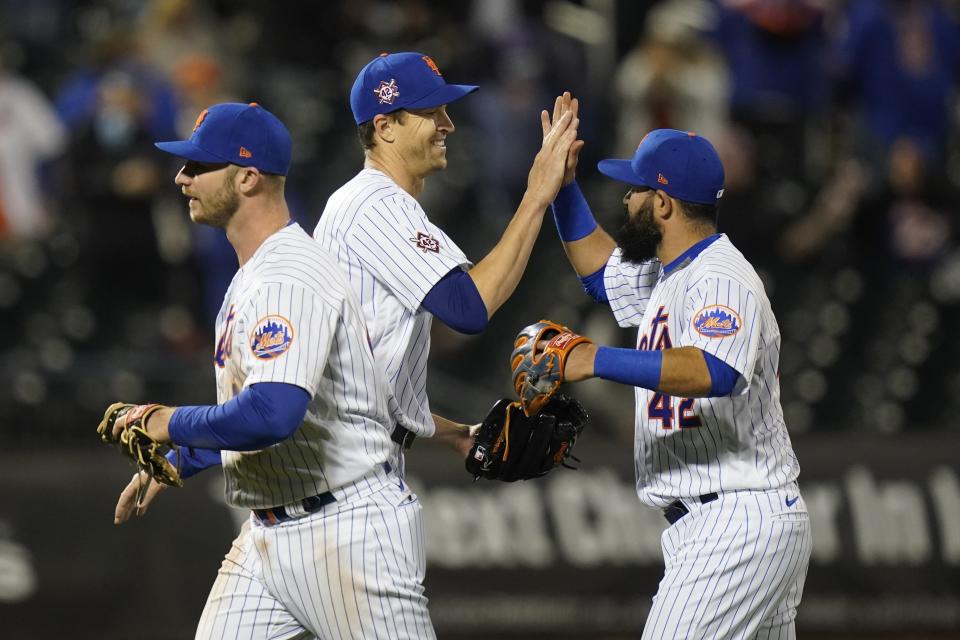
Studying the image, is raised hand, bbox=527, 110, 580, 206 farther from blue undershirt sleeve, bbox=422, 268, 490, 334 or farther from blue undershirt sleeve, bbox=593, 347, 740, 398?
blue undershirt sleeve, bbox=593, 347, 740, 398

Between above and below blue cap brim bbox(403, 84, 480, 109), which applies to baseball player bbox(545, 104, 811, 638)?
below

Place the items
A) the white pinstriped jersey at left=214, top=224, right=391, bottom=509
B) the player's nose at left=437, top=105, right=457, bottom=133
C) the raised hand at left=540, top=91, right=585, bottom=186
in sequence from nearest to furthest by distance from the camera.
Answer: the white pinstriped jersey at left=214, top=224, right=391, bottom=509 < the player's nose at left=437, top=105, right=457, bottom=133 < the raised hand at left=540, top=91, right=585, bottom=186

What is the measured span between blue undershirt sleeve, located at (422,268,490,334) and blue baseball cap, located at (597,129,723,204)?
720 millimetres

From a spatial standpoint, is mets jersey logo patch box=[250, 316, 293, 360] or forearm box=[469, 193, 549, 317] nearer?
mets jersey logo patch box=[250, 316, 293, 360]

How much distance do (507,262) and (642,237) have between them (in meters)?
0.51

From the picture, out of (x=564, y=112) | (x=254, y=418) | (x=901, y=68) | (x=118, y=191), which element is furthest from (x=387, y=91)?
(x=901, y=68)

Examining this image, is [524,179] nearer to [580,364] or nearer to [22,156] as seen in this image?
[22,156]

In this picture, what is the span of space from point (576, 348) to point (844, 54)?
6107 millimetres

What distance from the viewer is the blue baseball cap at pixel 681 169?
4.43 meters

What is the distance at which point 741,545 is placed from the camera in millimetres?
4199

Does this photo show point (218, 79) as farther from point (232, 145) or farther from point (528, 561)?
point (232, 145)

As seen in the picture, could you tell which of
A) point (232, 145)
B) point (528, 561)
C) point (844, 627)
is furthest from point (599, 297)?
point (844, 627)

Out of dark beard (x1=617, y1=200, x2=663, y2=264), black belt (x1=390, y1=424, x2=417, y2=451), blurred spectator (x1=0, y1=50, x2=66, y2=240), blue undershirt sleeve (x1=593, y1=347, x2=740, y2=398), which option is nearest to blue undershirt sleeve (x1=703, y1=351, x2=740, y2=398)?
blue undershirt sleeve (x1=593, y1=347, x2=740, y2=398)

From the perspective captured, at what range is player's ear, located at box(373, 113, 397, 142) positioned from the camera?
4.40 meters
